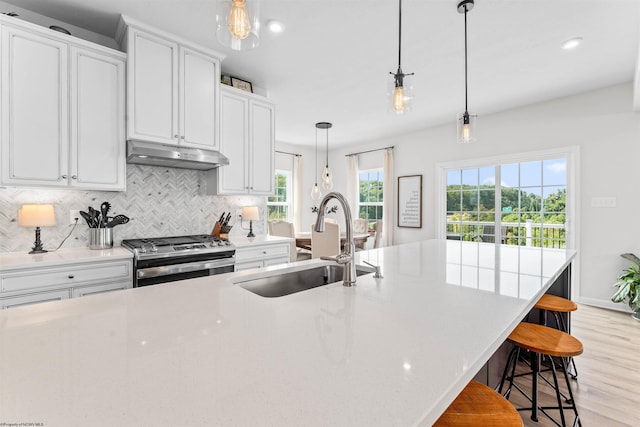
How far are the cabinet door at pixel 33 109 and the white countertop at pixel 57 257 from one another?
1.65 ft

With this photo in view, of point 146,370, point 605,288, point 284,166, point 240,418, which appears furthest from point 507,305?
point 284,166

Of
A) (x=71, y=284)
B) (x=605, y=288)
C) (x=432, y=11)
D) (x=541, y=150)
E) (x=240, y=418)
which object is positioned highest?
(x=432, y=11)

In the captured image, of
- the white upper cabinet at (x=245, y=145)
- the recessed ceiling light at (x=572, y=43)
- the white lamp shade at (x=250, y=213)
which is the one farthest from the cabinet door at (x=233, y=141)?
the recessed ceiling light at (x=572, y=43)

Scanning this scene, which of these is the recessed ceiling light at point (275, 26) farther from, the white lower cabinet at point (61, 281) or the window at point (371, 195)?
the window at point (371, 195)

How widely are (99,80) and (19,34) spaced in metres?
0.47

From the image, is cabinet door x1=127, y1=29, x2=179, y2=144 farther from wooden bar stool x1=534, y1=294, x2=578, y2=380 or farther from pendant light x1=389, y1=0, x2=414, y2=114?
wooden bar stool x1=534, y1=294, x2=578, y2=380

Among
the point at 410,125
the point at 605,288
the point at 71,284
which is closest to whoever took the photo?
the point at 71,284

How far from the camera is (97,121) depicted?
7.65 feet

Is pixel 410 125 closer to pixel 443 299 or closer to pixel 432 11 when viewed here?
pixel 432 11

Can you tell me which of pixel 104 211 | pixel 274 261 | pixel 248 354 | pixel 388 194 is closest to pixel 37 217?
pixel 104 211

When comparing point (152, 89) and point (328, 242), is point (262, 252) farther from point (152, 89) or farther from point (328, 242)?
point (152, 89)

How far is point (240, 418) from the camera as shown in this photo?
1.56 feet

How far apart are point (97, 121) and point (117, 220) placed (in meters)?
0.79

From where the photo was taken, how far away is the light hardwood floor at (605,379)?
175 cm
